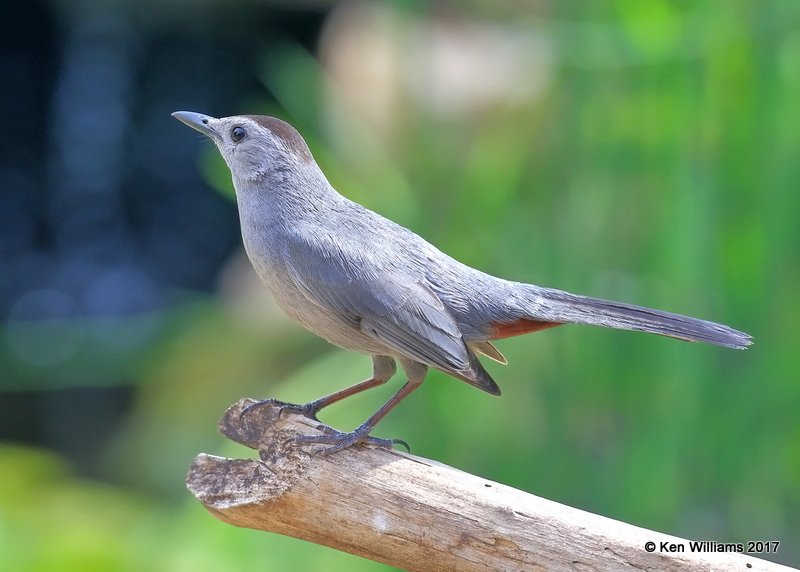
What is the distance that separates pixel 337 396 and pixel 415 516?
2.26 feet

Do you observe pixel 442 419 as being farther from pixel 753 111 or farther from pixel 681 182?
pixel 753 111

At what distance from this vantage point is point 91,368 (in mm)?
7781

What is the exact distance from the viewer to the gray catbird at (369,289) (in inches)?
99.3

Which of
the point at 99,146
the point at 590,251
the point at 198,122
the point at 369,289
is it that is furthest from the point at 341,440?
the point at 99,146

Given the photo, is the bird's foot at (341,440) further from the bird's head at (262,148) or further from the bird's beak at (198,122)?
the bird's beak at (198,122)

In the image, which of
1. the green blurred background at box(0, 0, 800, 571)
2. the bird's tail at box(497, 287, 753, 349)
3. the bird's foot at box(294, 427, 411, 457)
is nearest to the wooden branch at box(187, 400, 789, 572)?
the bird's foot at box(294, 427, 411, 457)

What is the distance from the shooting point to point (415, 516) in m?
2.15

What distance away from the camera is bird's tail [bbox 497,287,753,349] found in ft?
8.10

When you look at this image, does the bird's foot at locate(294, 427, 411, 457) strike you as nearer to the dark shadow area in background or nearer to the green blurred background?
the green blurred background

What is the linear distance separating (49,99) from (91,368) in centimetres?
236

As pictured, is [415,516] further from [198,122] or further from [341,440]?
[198,122]

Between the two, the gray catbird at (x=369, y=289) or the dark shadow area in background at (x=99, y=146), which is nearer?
the gray catbird at (x=369, y=289)

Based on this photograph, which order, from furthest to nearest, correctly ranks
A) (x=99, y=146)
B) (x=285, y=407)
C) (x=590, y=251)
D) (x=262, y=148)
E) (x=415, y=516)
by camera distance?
(x=99, y=146) < (x=590, y=251) < (x=262, y=148) < (x=285, y=407) < (x=415, y=516)

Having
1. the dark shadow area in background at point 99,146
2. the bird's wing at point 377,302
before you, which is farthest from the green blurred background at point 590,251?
the dark shadow area in background at point 99,146
